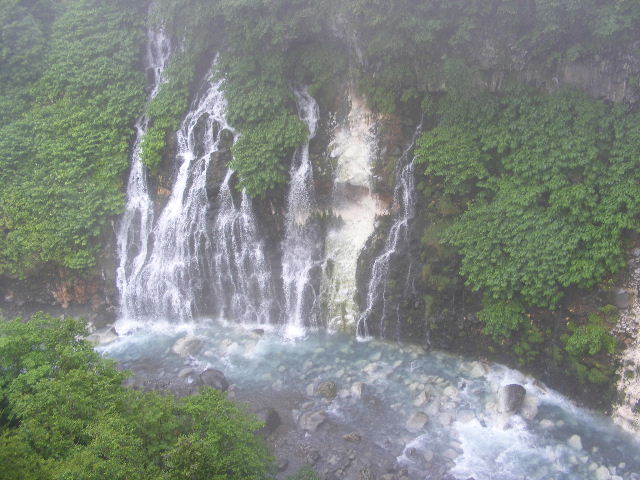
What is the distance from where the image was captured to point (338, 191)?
60.7 ft

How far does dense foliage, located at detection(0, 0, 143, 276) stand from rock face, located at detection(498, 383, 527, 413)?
1559cm

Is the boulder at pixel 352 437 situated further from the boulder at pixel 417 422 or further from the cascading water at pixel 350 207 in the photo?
the cascading water at pixel 350 207

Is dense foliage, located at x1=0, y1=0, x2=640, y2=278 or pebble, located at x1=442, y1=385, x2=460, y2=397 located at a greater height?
dense foliage, located at x1=0, y1=0, x2=640, y2=278

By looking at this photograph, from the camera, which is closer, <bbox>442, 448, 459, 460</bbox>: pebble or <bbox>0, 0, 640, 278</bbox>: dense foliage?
<bbox>442, 448, 459, 460</bbox>: pebble

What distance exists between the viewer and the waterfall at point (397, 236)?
17.3m

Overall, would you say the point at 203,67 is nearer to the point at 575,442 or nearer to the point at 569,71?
the point at 569,71

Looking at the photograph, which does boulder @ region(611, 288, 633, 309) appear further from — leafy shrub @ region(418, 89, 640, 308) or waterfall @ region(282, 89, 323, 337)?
waterfall @ region(282, 89, 323, 337)

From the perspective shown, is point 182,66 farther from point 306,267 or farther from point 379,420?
point 379,420

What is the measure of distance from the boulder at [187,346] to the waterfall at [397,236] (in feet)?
20.9

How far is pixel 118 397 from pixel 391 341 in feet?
31.6

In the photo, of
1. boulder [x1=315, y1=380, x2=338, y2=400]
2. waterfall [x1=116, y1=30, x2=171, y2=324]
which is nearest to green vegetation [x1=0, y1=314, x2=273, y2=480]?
boulder [x1=315, y1=380, x2=338, y2=400]

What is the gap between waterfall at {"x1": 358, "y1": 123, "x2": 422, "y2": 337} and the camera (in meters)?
17.3

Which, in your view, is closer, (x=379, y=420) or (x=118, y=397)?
(x=118, y=397)

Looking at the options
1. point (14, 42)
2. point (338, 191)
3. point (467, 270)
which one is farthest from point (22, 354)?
point (14, 42)
